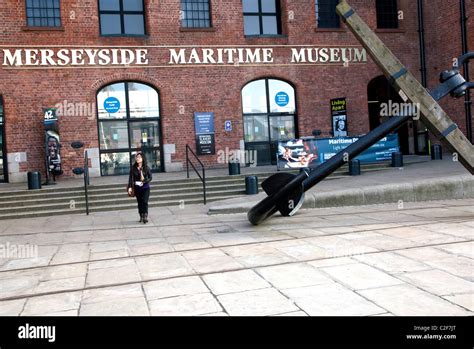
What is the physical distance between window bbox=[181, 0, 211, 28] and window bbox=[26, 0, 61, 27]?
15.9ft

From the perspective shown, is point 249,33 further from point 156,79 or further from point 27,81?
point 27,81

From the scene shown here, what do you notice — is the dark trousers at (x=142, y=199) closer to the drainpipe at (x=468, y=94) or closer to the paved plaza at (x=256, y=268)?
the paved plaza at (x=256, y=268)

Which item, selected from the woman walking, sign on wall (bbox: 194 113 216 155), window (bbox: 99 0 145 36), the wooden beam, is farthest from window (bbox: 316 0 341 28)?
the woman walking


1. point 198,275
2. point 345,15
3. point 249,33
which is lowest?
point 198,275

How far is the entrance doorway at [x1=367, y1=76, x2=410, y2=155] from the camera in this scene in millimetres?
22266

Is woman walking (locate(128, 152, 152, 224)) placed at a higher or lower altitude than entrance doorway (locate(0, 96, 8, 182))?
lower

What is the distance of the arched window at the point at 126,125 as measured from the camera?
1833cm

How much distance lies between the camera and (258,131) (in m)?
19.9

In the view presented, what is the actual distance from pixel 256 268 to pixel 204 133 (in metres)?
13.8

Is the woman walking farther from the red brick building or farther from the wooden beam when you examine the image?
the red brick building

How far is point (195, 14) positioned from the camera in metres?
19.3

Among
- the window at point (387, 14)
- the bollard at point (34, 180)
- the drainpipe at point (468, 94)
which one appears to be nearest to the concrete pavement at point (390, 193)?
the bollard at point (34, 180)
